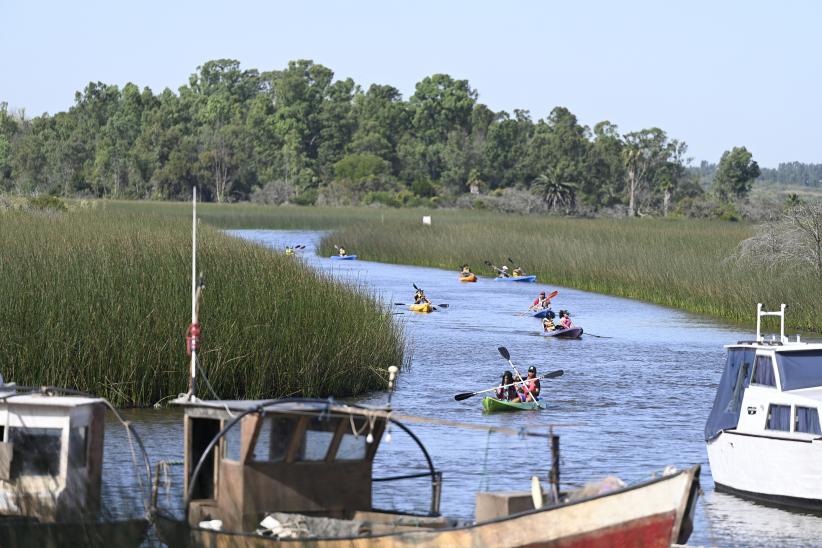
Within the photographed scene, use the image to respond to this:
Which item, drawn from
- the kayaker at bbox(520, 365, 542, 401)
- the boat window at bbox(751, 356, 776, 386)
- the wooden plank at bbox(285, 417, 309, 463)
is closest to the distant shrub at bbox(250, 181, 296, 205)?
the kayaker at bbox(520, 365, 542, 401)

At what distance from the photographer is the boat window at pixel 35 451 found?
13117mm

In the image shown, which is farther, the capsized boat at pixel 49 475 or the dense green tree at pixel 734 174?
the dense green tree at pixel 734 174

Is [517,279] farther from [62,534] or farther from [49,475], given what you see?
[62,534]

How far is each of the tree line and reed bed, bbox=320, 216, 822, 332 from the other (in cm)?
5552

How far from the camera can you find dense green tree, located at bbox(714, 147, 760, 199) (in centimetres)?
14850

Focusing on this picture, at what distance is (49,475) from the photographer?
43.0ft

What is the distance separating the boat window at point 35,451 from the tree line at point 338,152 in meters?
110

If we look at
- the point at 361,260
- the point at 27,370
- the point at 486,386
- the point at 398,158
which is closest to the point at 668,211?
the point at 398,158

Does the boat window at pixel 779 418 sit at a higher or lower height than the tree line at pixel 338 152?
lower

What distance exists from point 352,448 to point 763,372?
6391 mm

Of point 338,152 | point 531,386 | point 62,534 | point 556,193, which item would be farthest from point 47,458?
point 338,152

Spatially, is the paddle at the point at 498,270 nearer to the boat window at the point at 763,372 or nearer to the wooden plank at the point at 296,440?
the boat window at the point at 763,372

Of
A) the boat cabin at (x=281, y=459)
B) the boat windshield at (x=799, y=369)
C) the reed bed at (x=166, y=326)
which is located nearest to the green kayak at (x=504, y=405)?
the reed bed at (x=166, y=326)

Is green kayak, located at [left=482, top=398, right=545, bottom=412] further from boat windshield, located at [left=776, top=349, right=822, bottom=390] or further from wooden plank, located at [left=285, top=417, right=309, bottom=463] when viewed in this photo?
wooden plank, located at [left=285, top=417, right=309, bottom=463]
